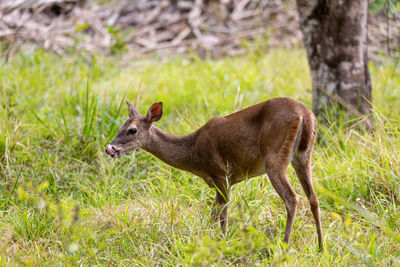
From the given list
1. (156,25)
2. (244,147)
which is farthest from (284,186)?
(156,25)

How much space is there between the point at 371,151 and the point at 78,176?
8.85 feet

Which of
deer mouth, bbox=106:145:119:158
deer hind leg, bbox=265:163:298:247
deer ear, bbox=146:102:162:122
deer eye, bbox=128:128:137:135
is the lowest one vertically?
deer hind leg, bbox=265:163:298:247

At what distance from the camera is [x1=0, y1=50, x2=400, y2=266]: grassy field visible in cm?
315

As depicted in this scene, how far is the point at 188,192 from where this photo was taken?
4074 millimetres

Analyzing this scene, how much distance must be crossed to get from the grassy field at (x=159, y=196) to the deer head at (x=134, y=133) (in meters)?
0.38

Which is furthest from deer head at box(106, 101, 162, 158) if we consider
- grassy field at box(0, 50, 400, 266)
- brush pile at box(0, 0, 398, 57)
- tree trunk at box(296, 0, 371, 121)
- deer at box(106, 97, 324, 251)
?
brush pile at box(0, 0, 398, 57)

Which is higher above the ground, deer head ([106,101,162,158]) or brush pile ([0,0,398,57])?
deer head ([106,101,162,158])

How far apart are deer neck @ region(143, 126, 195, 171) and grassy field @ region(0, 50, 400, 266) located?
0.25 meters

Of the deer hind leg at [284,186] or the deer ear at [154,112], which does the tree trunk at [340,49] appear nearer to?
the deer ear at [154,112]

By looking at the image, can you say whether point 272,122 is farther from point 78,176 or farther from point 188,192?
point 78,176

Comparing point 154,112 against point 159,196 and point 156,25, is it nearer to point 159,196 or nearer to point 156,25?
point 159,196

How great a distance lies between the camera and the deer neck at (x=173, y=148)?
12.7 feet

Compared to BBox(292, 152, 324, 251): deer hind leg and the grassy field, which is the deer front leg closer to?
the grassy field

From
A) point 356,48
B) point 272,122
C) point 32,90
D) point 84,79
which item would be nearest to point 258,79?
point 356,48
